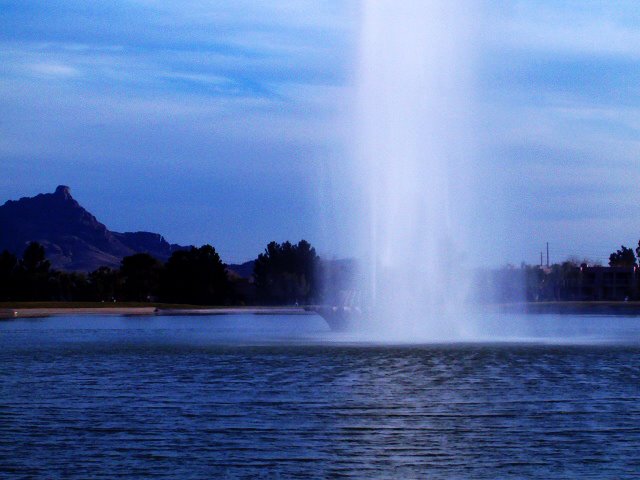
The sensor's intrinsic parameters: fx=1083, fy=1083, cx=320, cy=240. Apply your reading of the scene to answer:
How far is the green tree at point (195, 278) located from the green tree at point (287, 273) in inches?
673

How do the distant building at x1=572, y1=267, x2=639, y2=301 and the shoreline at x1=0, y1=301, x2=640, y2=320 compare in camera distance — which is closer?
the shoreline at x1=0, y1=301, x2=640, y2=320

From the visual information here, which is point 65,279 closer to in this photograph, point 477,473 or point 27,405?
point 27,405

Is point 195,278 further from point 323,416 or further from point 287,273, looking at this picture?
point 323,416

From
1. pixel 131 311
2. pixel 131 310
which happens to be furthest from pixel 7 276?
pixel 131 311

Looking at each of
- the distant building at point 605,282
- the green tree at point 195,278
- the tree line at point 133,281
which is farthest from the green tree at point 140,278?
the distant building at point 605,282

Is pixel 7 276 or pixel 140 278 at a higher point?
pixel 140 278

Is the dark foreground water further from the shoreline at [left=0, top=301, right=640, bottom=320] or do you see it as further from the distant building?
the distant building

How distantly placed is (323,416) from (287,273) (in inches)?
5766

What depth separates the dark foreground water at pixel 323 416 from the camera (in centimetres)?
1684

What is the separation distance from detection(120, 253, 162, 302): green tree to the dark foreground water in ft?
358

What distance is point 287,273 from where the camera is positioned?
16825 centimetres

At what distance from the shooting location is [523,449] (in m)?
18.1

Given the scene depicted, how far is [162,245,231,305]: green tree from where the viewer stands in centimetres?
14300

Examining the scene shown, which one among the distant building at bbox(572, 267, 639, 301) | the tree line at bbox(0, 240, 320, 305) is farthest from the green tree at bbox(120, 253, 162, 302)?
the distant building at bbox(572, 267, 639, 301)
